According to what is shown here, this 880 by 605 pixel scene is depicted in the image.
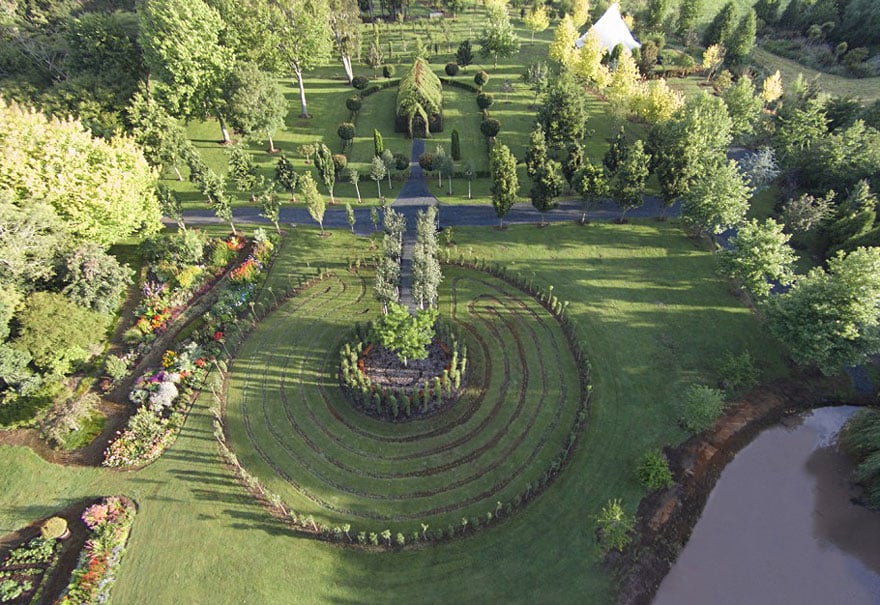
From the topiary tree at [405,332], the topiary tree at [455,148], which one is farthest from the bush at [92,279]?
the topiary tree at [455,148]

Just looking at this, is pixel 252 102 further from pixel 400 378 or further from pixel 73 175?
pixel 400 378

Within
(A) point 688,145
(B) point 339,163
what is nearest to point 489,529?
(A) point 688,145

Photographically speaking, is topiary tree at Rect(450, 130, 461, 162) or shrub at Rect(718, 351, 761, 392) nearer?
shrub at Rect(718, 351, 761, 392)

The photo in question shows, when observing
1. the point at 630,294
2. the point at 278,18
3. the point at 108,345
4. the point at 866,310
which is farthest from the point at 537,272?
the point at 278,18

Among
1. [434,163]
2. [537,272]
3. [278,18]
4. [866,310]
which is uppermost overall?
[278,18]

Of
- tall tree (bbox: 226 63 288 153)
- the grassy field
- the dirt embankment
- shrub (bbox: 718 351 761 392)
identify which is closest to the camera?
the grassy field

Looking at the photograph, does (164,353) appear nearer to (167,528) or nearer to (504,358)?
(167,528)

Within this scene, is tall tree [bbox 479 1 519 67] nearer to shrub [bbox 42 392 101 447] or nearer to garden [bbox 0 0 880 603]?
garden [bbox 0 0 880 603]

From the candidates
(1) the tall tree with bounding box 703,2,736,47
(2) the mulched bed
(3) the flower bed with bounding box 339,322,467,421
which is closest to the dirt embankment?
(3) the flower bed with bounding box 339,322,467,421
